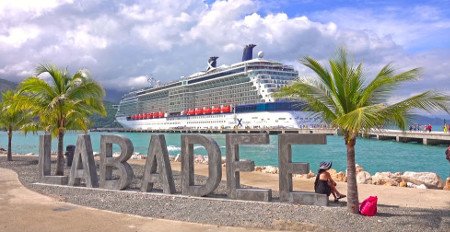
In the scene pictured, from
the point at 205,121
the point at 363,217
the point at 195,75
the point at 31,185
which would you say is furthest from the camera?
the point at 195,75

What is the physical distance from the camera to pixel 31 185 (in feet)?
39.0

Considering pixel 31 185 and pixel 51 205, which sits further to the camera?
pixel 31 185

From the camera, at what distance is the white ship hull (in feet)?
233

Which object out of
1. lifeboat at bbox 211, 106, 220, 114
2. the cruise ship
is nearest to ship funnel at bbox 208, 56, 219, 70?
the cruise ship

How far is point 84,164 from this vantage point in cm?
1118

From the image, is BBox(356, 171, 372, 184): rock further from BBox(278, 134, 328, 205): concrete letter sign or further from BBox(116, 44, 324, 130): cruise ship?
→ BBox(116, 44, 324, 130): cruise ship

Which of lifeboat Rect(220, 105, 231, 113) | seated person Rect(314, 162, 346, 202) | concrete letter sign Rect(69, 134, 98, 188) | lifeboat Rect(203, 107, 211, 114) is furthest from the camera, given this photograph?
lifeboat Rect(203, 107, 211, 114)

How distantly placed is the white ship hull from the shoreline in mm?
48311

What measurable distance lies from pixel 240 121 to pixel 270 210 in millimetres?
70305

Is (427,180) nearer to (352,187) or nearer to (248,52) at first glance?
(352,187)

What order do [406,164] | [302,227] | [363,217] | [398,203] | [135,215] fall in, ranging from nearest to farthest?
[302,227] < [363,217] < [135,215] < [398,203] < [406,164]

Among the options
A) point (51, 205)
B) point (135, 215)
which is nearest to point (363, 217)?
point (135, 215)

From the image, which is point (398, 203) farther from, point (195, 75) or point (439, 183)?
point (195, 75)

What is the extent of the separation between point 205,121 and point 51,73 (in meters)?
73.7
